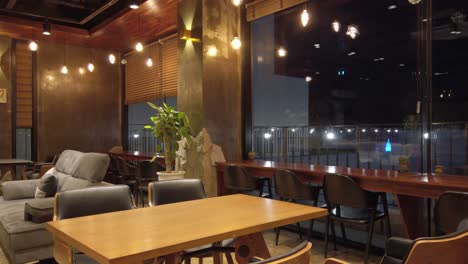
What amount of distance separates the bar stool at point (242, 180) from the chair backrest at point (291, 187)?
0.42 metres

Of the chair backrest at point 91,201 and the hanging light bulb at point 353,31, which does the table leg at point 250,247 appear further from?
the hanging light bulb at point 353,31

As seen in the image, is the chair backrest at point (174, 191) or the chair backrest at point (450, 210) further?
the chair backrest at point (174, 191)

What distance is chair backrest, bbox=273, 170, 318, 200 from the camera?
12.7 feet

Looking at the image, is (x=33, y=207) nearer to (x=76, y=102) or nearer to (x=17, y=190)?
(x=17, y=190)

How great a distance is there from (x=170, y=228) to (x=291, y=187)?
2305 mm

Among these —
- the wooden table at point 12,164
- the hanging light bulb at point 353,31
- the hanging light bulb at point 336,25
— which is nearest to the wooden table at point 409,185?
the hanging light bulb at point 353,31

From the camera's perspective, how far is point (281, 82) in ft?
20.3

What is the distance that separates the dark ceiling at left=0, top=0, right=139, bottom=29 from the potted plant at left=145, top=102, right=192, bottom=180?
2418 millimetres

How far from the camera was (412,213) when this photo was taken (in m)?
3.54

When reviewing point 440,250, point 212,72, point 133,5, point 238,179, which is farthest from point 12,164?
point 440,250

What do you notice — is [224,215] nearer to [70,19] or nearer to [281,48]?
[281,48]

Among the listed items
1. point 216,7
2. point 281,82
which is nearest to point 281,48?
point 281,82

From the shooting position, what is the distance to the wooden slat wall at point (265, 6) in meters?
5.13

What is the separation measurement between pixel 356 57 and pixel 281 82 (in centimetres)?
140
